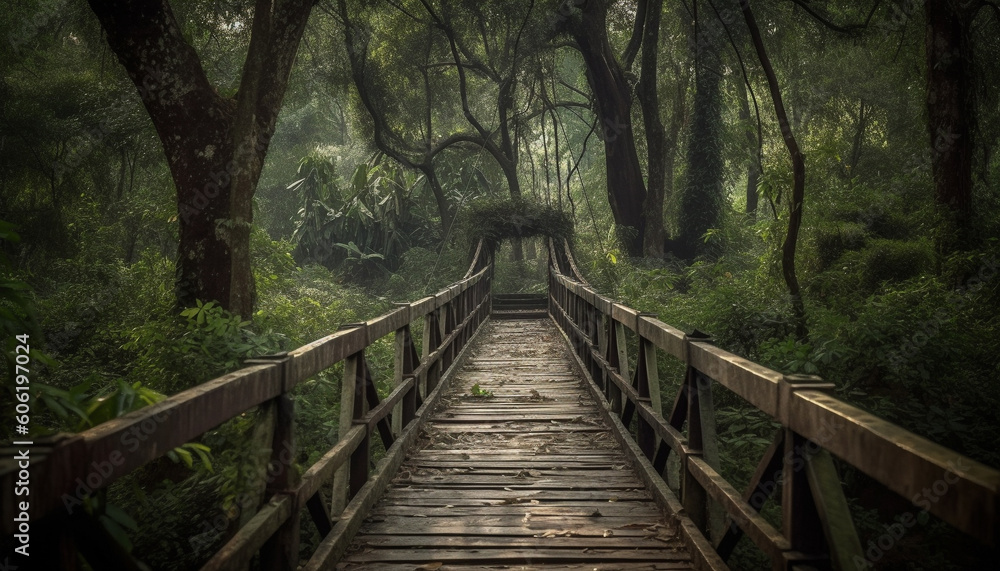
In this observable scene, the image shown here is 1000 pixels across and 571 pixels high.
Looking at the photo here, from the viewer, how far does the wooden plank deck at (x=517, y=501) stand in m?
3.46

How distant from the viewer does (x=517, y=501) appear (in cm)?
427

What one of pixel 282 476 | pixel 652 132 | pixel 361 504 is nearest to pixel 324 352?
pixel 282 476

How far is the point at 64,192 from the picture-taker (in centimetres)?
1600

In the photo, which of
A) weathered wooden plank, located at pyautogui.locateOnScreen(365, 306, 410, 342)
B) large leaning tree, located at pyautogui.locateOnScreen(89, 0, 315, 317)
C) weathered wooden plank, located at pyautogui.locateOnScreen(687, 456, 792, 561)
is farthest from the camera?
large leaning tree, located at pyautogui.locateOnScreen(89, 0, 315, 317)

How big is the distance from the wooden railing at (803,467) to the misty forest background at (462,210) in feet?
4.69

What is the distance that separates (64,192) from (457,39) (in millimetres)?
10688

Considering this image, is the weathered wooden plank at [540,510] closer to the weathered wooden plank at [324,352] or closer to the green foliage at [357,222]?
the weathered wooden plank at [324,352]

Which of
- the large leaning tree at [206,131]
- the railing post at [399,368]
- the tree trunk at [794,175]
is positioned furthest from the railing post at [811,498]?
the large leaning tree at [206,131]

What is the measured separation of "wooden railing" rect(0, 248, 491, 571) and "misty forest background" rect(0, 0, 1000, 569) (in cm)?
13

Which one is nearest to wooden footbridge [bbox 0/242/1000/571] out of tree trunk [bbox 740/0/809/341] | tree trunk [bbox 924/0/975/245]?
tree trunk [bbox 740/0/809/341]

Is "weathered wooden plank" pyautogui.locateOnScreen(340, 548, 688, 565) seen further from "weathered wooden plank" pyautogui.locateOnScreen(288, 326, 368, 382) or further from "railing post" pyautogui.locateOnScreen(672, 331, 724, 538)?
"weathered wooden plank" pyautogui.locateOnScreen(288, 326, 368, 382)

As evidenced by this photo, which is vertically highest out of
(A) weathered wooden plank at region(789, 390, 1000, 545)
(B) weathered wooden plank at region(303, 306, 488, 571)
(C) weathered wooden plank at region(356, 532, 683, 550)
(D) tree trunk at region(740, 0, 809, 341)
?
(D) tree trunk at region(740, 0, 809, 341)

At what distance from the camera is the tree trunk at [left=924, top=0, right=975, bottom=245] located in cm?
883

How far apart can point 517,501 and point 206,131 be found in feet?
15.5
